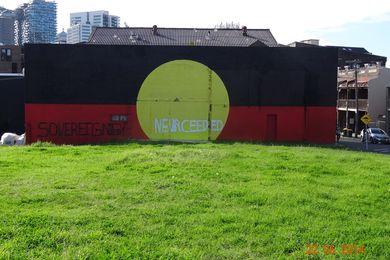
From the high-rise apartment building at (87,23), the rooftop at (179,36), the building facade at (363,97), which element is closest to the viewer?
the rooftop at (179,36)

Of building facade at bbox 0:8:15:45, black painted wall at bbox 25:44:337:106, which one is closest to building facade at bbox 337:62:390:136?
black painted wall at bbox 25:44:337:106

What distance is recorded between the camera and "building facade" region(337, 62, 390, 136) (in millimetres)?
62344

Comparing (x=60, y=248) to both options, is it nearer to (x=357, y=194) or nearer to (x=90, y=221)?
(x=90, y=221)

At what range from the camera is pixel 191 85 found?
27234 mm

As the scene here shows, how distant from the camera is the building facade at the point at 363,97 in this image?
62.3 m

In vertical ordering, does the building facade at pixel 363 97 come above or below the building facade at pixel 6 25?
below

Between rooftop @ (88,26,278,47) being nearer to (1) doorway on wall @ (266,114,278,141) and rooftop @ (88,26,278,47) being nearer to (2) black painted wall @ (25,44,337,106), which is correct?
(2) black painted wall @ (25,44,337,106)

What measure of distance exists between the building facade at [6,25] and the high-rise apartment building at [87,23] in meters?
17.4

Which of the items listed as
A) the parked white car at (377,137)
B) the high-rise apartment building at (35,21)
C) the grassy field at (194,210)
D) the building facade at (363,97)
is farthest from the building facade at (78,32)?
the grassy field at (194,210)

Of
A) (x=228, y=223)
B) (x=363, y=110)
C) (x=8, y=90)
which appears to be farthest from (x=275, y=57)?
(x=363, y=110)

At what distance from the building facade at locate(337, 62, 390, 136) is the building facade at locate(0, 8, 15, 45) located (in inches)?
2871

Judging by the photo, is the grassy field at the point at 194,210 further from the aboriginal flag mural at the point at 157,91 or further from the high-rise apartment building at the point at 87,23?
the high-rise apartment building at the point at 87,23

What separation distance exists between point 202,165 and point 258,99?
16.2 meters

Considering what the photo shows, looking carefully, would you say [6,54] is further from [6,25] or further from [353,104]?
[353,104]
